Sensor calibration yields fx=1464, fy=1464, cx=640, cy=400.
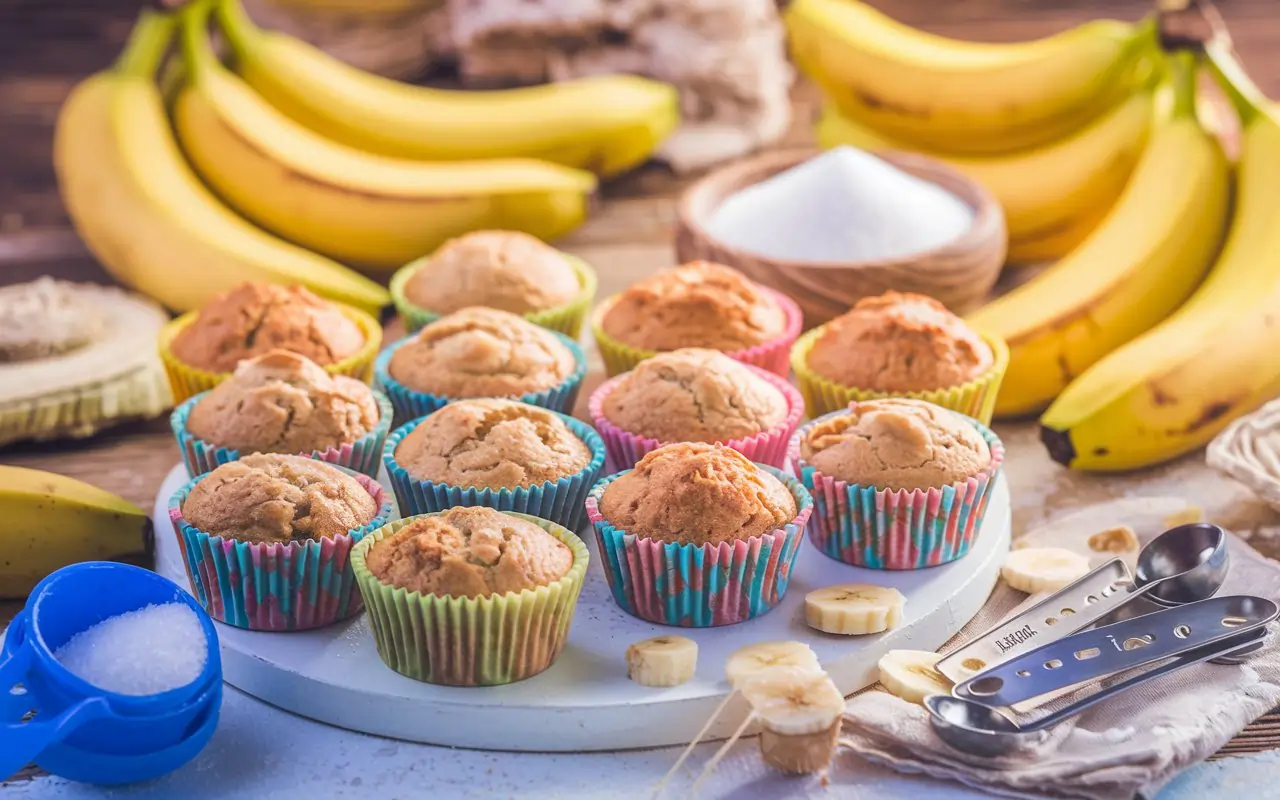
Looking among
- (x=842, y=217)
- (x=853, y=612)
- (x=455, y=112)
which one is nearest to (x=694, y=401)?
(x=853, y=612)

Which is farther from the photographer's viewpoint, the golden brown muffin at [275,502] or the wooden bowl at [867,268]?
the wooden bowl at [867,268]

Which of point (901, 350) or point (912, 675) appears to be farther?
point (901, 350)

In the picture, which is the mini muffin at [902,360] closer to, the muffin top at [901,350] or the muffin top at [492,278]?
the muffin top at [901,350]

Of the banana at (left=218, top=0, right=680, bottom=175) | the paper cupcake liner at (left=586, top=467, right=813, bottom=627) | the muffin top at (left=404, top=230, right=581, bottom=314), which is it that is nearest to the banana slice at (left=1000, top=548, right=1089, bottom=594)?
the paper cupcake liner at (left=586, top=467, right=813, bottom=627)

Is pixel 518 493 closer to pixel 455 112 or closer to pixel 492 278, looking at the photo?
pixel 492 278

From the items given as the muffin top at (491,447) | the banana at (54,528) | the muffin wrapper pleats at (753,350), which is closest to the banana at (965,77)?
the muffin wrapper pleats at (753,350)

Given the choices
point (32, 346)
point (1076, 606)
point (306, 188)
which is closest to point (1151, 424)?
point (1076, 606)

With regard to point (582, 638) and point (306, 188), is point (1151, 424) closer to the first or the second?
point (582, 638)
